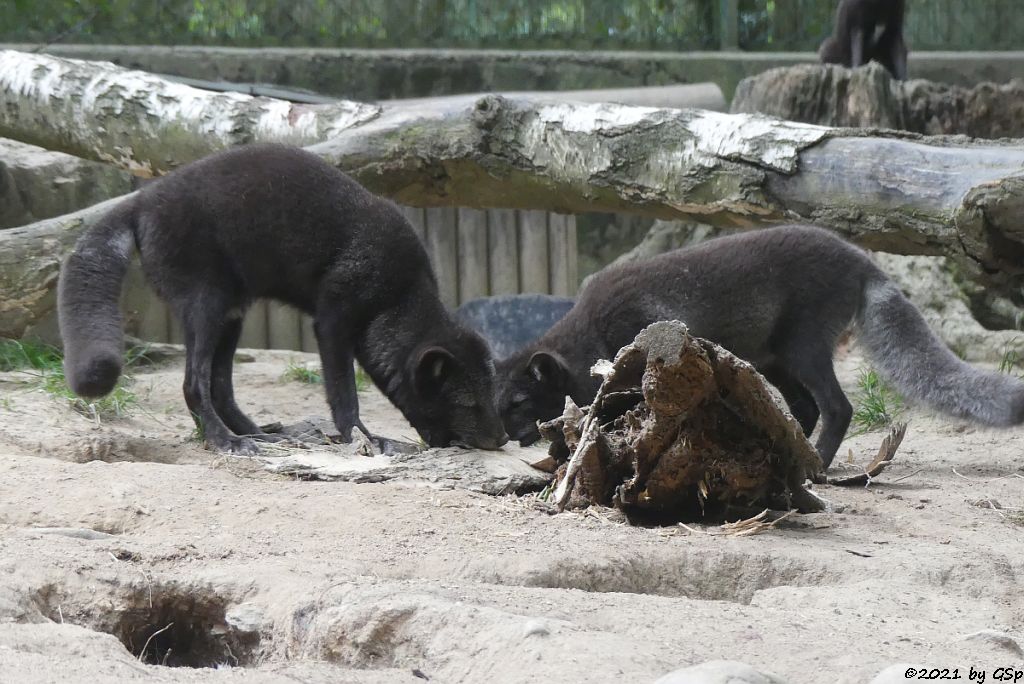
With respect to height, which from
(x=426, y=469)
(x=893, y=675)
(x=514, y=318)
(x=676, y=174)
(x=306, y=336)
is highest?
(x=676, y=174)

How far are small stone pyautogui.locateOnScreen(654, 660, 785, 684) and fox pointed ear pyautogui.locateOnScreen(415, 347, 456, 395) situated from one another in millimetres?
3369

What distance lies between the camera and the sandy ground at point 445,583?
2750mm

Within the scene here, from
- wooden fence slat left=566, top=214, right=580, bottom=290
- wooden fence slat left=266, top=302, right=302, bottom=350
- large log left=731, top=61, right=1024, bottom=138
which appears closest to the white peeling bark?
wooden fence slat left=266, top=302, right=302, bottom=350

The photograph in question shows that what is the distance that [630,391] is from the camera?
15.0 feet

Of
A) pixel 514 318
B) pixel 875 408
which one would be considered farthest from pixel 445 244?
pixel 875 408

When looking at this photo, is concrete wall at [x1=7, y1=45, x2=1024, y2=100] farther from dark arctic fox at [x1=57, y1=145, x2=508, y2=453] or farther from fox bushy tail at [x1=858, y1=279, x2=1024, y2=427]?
fox bushy tail at [x1=858, y1=279, x2=1024, y2=427]

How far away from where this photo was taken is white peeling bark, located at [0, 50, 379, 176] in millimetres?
7910

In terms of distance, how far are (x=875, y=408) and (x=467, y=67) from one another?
277 inches

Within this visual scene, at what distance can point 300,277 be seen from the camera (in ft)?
19.1

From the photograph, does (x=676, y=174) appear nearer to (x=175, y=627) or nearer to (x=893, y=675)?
(x=175, y=627)

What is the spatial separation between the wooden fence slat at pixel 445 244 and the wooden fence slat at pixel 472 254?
0.17 feet

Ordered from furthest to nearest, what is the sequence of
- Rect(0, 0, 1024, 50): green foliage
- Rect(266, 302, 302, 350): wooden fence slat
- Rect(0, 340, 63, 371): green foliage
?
1. Rect(0, 0, 1024, 50): green foliage
2. Rect(266, 302, 302, 350): wooden fence slat
3. Rect(0, 340, 63, 371): green foliage

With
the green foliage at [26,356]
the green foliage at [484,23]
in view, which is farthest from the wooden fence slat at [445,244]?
the green foliage at [26,356]

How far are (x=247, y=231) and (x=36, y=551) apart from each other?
2.54m
